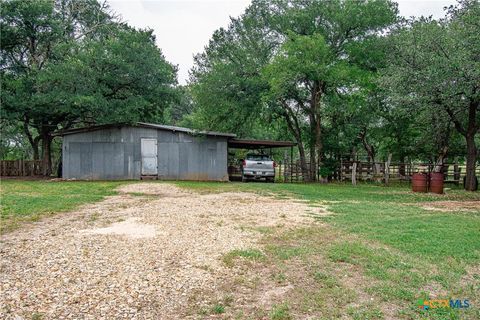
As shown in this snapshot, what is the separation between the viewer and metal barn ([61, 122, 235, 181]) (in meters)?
18.5

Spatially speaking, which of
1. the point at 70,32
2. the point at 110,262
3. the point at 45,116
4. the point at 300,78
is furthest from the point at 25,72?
the point at 110,262

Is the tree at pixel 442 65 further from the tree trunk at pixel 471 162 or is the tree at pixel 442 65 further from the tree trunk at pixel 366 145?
the tree trunk at pixel 366 145

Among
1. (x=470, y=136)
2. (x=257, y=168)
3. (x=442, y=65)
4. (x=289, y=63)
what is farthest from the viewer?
(x=257, y=168)

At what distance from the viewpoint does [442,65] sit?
11.5m

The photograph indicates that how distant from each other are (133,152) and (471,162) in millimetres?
15595

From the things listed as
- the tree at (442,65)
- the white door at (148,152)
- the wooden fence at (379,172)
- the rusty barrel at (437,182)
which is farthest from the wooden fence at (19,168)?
the rusty barrel at (437,182)

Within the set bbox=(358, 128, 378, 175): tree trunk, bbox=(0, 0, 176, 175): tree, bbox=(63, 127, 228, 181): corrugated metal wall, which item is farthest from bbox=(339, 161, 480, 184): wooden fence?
bbox=(0, 0, 176, 175): tree

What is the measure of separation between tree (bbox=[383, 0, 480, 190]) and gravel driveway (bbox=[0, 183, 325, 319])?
263 inches

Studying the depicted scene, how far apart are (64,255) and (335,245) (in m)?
3.90

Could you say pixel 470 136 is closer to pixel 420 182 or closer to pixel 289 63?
pixel 420 182

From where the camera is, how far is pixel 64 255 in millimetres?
4836

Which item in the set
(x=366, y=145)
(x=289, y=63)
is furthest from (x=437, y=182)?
(x=366, y=145)

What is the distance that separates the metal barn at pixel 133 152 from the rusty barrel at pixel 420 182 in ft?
30.1

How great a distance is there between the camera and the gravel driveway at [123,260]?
3.41m
